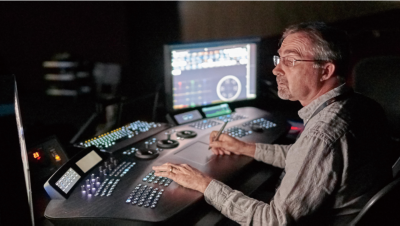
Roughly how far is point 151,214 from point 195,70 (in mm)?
1188

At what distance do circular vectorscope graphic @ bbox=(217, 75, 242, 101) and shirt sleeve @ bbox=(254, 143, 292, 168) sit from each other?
2.37 ft

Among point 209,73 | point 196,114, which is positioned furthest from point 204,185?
point 209,73

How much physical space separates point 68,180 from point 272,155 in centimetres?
92

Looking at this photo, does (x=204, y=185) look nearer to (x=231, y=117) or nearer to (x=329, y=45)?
(x=329, y=45)

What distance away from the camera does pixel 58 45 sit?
69.5 inches

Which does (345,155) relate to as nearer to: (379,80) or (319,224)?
(319,224)

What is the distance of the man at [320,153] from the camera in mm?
1040

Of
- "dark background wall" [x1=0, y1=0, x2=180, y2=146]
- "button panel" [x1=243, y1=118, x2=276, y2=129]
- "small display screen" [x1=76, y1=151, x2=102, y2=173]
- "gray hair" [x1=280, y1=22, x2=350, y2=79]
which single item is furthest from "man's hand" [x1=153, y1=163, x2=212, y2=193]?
"button panel" [x1=243, y1=118, x2=276, y2=129]

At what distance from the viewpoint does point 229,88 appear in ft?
7.63

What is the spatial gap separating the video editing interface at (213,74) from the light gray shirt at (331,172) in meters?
1.05

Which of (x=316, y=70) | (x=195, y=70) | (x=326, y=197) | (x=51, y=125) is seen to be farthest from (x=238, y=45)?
(x=326, y=197)

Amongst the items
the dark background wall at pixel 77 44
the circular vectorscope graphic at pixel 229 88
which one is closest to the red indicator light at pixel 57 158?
the dark background wall at pixel 77 44

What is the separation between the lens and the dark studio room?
1.05 m

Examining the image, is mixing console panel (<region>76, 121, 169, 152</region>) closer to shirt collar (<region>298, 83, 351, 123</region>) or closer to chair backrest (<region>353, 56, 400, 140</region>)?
shirt collar (<region>298, 83, 351, 123</region>)
